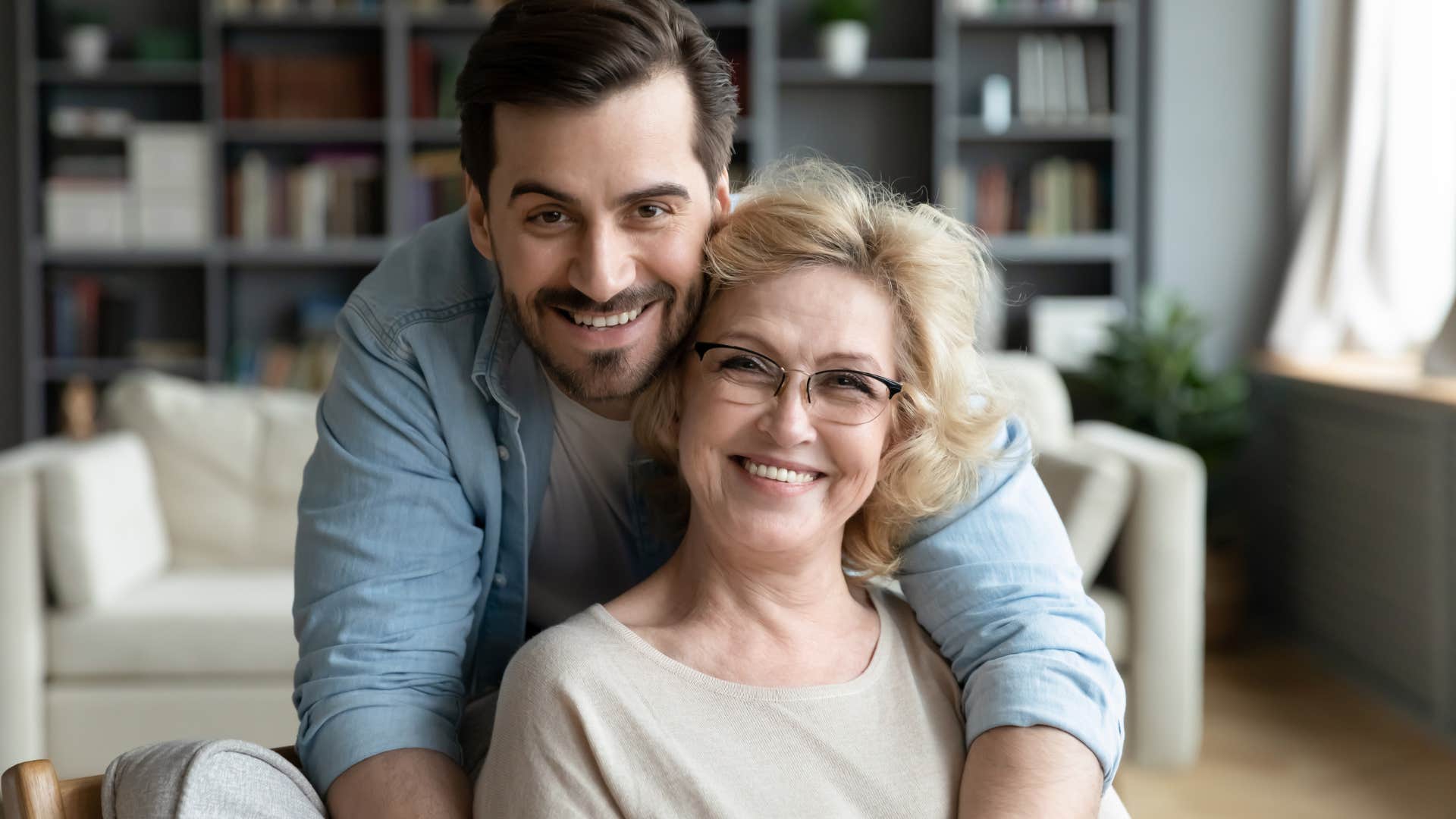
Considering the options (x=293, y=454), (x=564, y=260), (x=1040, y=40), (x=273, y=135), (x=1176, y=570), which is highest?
(x=1040, y=40)

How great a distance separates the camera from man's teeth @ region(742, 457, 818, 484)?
126cm

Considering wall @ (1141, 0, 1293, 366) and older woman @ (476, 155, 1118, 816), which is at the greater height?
wall @ (1141, 0, 1293, 366)

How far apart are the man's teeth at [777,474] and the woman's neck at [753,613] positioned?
0.25ft

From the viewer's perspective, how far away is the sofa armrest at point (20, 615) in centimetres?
290

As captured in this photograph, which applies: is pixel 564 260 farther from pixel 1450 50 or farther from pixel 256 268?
pixel 256 268

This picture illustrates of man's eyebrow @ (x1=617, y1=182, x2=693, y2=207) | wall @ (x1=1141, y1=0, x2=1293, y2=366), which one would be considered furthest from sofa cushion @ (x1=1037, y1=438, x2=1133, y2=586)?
wall @ (x1=1141, y1=0, x2=1293, y2=366)

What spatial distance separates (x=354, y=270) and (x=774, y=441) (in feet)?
15.0

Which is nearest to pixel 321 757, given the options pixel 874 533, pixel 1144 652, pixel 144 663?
pixel 874 533

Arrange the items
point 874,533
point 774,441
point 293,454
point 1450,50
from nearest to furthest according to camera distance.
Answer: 1. point 774,441
2. point 874,533
3. point 293,454
4. point 1450,50

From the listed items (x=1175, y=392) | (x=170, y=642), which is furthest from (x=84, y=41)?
(x=1175, y=392)

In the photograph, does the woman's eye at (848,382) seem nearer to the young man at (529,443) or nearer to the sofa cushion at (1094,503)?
the young man at (529,443)

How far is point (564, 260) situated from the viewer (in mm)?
1324

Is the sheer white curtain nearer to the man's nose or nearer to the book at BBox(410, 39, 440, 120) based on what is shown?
the man's nose

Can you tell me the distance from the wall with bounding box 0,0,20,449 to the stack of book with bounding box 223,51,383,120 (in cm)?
90
